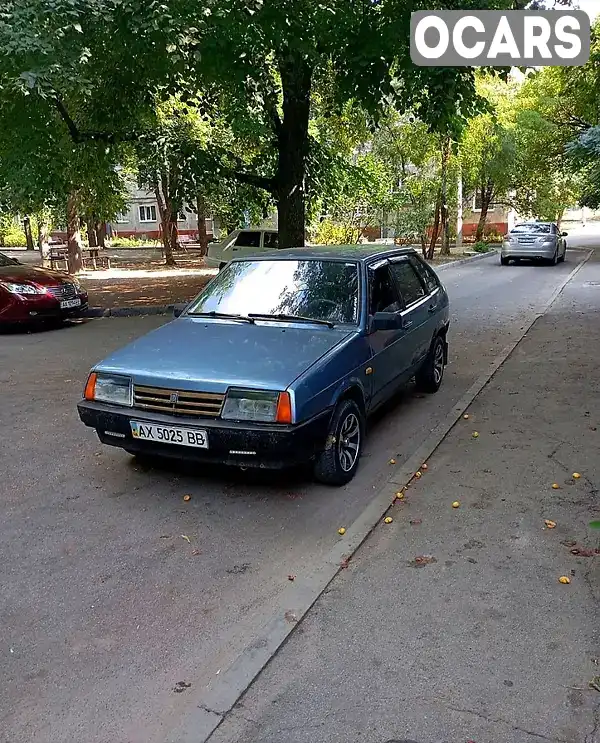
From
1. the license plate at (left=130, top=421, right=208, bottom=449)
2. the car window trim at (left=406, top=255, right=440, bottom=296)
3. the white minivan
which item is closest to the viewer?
the license plate at (left=130, top=421, right=208, bottom=449)

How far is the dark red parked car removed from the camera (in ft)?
37.8

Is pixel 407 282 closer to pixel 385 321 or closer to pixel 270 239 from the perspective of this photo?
pixel 385 321

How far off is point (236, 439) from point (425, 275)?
12.2 ft

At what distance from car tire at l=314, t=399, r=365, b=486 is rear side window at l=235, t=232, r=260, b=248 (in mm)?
14952

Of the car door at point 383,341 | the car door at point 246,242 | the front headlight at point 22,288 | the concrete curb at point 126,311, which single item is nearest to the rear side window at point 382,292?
the car door at point 383,341

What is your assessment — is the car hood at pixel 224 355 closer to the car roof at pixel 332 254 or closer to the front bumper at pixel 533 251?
the car roof at pixel 332 254

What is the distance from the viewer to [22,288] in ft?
38.3

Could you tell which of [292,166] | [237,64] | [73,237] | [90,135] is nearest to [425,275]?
[237,64]

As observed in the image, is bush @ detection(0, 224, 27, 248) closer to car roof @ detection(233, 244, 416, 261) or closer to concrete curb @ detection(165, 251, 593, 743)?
car roof @ detection(233, 244, 416, 261)

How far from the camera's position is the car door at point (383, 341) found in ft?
17.8

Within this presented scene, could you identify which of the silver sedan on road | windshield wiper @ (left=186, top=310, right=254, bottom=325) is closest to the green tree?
windshield wiper @ (left=186, top=310, right=254, bottom=325)

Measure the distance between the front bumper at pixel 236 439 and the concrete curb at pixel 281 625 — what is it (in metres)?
0.58

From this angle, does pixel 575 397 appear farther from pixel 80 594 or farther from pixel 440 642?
pixel 80 594

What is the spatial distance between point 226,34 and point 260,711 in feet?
30.6
